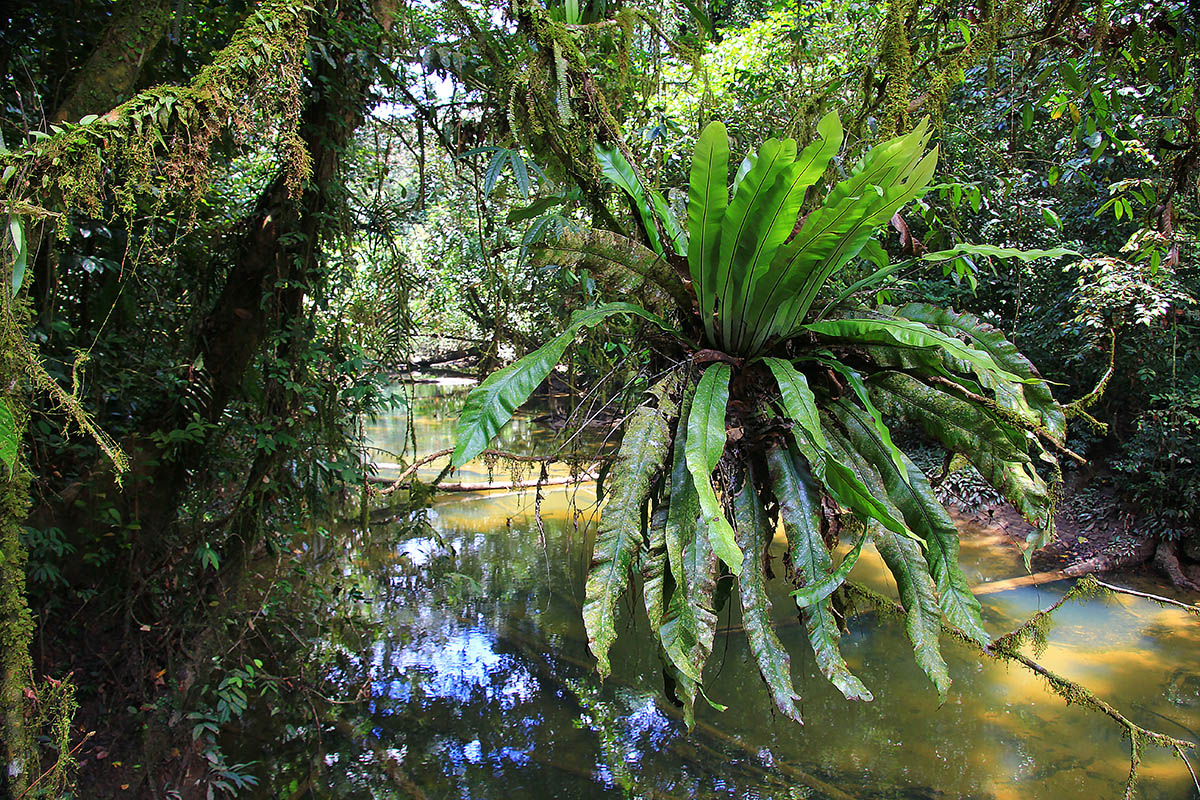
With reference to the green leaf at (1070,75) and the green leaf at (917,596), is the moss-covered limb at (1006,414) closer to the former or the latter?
the green leaf at (917,596)

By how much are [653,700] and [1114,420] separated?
199 inches

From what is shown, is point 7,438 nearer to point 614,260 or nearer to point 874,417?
point 614,260

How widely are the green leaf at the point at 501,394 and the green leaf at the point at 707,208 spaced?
0.50 ft

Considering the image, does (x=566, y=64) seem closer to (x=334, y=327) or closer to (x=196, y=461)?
(x=334, y=327)

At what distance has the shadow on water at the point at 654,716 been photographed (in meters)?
2.56

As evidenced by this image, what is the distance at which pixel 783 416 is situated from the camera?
1.19m

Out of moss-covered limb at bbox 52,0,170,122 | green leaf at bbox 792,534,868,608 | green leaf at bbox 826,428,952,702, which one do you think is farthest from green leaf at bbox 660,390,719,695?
moss-covered limb at bbox 52,0,170,122

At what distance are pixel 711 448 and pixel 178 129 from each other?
1.11 meters

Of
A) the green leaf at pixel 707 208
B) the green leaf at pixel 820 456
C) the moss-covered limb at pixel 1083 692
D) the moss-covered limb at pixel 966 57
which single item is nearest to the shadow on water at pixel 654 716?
the moss-covered limb at pixel 1083 692

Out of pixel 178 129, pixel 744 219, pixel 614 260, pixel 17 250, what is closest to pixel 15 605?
pixel 17 250

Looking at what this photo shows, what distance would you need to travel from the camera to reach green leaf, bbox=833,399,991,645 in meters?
1.02

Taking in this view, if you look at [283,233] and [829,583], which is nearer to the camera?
[829,583]

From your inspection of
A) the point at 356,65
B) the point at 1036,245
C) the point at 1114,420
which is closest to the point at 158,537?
the point at 356,65

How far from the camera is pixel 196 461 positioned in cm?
240
